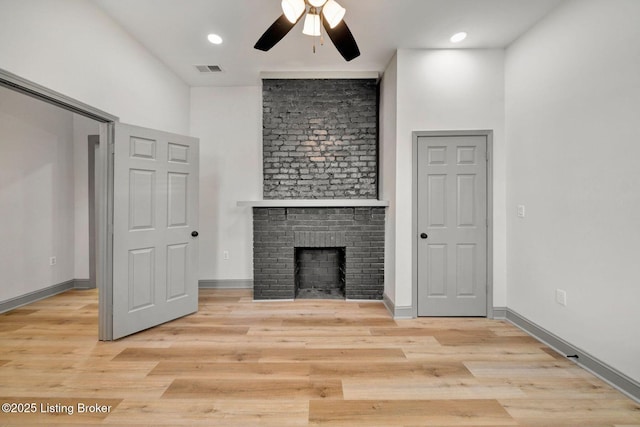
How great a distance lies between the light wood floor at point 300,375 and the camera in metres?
1.76

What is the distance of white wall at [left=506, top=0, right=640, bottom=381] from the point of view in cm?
195

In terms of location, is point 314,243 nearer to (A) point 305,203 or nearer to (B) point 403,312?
(A) point 305,203

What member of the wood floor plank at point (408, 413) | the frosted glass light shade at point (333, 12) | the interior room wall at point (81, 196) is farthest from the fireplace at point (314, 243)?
the interior room wall at point (81, 196)

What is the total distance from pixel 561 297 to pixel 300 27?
3446 millimetres

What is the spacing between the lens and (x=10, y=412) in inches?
70.1

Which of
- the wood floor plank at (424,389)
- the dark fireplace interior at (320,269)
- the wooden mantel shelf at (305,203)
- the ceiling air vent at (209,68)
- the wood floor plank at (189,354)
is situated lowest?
the wood floor plank at (424,389)

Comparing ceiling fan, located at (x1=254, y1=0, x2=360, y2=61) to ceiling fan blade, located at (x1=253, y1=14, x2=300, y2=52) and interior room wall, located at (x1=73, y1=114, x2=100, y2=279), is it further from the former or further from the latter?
interior room wall, located at (x1=73, y1=114, x2=100, y2=279)

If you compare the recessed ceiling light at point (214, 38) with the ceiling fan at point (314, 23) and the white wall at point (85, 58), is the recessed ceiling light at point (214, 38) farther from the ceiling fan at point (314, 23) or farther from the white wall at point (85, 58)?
the ceiling fan at point (314, 23)

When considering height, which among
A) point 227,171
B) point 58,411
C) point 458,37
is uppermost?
point 458,37

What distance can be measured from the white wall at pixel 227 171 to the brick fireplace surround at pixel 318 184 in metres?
0.41

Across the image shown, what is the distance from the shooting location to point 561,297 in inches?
98.1

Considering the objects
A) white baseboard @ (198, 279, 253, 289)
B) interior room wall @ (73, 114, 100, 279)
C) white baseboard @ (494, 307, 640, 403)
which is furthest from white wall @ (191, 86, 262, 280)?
white baseboard @ (494, 307, 640, 403)

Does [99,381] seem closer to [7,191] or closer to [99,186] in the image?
[99,186]

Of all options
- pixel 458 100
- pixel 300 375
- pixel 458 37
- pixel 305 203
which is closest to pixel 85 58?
pixel 305 203
